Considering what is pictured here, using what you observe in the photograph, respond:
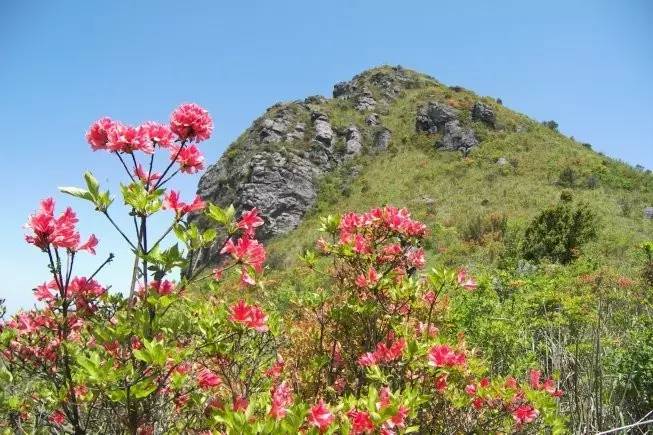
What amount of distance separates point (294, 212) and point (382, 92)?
58.6ft

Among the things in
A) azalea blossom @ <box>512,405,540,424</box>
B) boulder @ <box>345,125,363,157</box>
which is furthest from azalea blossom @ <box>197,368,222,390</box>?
boulder @ <box>345,125,363,157</box>

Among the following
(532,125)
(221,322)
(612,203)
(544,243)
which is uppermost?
(532,125)

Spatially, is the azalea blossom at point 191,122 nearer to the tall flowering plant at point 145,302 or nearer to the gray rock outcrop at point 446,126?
the tall flowering plant at point 145,302

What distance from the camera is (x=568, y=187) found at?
75.8 feet

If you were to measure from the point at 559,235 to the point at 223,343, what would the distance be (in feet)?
47.7

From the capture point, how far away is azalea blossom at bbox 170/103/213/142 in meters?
1.80

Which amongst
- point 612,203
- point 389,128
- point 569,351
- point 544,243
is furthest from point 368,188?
point 569,351

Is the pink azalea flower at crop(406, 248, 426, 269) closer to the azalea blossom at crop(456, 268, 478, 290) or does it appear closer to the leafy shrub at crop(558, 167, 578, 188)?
the azalea blossom at crop(456, 268, 478, 290)

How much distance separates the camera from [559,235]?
46.4 feet

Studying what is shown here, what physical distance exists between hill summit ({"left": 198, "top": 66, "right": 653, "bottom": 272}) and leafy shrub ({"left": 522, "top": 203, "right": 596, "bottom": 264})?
1.14m

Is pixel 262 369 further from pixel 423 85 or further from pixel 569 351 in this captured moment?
pixel 423 85

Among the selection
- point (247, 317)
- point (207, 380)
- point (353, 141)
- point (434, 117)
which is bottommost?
point (207, 380)

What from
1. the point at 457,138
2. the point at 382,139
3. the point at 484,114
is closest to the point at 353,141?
the point at 382,139

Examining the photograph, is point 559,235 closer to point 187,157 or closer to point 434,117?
point 187,157
